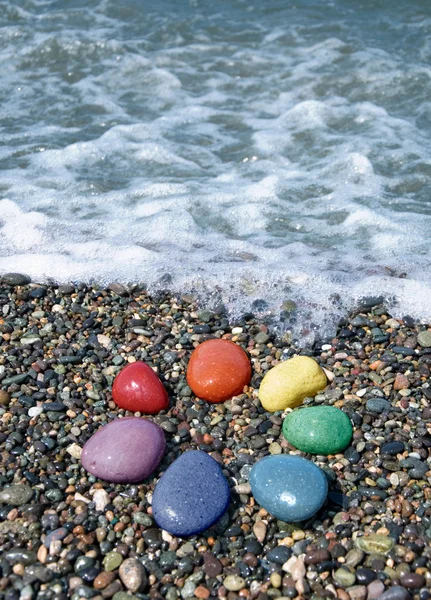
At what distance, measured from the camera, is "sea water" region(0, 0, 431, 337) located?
414cm

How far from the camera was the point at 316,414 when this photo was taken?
10.00 feet

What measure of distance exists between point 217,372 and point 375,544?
110cm

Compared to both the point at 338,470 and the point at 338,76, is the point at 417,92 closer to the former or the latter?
the point at 338,76

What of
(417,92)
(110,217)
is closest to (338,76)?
(417,92)

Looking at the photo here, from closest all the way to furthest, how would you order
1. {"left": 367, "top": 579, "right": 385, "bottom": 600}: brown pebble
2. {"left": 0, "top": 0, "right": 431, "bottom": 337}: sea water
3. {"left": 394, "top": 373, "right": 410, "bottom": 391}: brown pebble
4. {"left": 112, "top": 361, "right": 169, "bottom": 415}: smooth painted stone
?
{"left": 367, "top": 579, "right": 385, "bottom": 600}: brown pebble
{"left": 112, "top": 361, "right": 169, "bottom": 415}: smooth painted stone
{"left": 394, "top": 373, "right": 410, "bottom": 391}: brown pebble
{"left": 0, "top": 0, "right": 431, "bottom": 337}: sea water

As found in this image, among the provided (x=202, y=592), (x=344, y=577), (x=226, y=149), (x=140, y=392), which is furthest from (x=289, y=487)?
(x=226, y=149)

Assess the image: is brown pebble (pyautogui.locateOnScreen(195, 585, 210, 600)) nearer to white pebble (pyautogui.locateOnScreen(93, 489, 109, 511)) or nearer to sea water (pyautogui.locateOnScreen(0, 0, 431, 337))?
white pebble (pyautogui.locateOnScreen(93, 489, 109, 511))

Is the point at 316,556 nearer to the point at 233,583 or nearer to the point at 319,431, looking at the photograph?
the point at 233,583

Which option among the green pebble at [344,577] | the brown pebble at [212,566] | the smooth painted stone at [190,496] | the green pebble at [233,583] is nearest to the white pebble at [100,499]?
the smooth painted stone at [190,496]

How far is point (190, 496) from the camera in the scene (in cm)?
267

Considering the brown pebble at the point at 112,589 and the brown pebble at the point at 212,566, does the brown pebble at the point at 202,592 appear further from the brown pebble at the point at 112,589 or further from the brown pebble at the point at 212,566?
the brown pebble at the point at 112,589

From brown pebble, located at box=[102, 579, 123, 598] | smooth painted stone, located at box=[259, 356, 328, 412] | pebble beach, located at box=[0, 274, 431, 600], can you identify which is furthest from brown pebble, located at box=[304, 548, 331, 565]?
smooth painted stone, located at box=[259, 356, 328, 412]

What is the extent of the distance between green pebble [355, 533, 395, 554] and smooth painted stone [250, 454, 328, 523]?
0.21m

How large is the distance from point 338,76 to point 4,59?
3.73m
